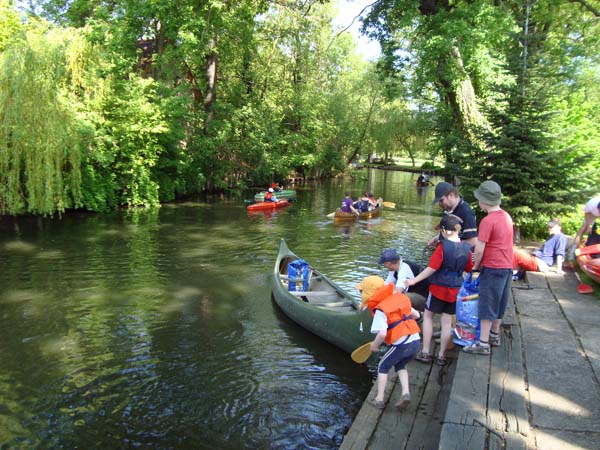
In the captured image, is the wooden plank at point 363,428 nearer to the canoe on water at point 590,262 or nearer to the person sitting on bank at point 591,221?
the canoe on water at point 590,262

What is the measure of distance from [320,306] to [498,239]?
3894mm

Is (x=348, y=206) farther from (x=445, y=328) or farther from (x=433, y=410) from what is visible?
(x=433, y=410)

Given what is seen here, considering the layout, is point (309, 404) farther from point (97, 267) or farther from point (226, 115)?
point (226, 115)

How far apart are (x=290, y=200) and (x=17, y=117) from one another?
13963 mm

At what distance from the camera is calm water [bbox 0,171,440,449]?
211 inches

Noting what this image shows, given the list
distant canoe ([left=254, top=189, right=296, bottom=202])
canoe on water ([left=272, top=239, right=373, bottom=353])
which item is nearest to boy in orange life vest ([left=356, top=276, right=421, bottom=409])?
canoe on water ([left=272, top=239, right=373, bottom=353])

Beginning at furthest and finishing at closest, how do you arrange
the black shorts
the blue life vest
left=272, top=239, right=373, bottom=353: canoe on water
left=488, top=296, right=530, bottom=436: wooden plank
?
left=272, top=239, right=373, bottom=353: canoe on water
the black shorts
the blue life vest
left=488, top=296, right=530, bottom=436: wooden plank

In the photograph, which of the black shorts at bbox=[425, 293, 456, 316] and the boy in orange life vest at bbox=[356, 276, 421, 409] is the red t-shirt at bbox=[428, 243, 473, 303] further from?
the boy in orange life vest at bbox=[356, 276, 421, 409]

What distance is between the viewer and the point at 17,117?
13.8 metres

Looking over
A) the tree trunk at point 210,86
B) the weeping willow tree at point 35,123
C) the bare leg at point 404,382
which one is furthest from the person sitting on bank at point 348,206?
the bare leg at point 404,382

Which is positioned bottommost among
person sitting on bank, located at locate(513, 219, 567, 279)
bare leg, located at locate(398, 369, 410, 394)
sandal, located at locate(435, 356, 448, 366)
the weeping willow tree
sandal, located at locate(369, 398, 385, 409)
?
sandal, located at locate(369, 398, 385, 409)

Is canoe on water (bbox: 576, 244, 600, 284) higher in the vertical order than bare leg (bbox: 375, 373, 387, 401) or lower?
higher

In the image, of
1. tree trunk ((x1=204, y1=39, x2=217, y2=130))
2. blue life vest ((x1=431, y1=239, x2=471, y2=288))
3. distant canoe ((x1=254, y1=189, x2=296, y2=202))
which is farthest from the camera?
tree trunk ((x1=204, y1=39, x2=217, y2=130))

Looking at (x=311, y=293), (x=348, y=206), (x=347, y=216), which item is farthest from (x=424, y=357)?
(x=348, y=206)
